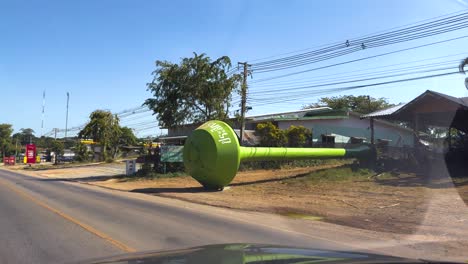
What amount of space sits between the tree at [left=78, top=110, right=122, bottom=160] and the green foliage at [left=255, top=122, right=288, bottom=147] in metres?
31.5

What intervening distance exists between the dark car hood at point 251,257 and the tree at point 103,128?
59137 mm

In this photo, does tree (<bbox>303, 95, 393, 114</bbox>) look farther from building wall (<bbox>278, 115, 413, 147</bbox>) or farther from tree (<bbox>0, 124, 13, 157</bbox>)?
tree (<bbox>0, 124, 13, 157</bbox>)

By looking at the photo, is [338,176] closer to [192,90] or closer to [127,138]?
[192,90]

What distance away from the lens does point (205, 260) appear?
411 centimetres

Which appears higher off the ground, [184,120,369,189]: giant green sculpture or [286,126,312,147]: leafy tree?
[286,126,312,147]: leafy tree

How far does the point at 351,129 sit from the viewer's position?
145 ft

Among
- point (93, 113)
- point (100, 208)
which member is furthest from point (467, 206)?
point (93, 113)

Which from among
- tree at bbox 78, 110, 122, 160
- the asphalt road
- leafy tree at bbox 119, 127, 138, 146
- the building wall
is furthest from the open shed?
leafy tree at bbox 119, 127, 138, 146

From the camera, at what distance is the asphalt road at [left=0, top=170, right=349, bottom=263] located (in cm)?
873

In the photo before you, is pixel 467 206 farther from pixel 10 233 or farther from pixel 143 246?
pixel 10 233

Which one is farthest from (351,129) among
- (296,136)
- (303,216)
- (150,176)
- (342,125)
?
(303,216)

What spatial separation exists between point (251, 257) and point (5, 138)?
139468mm

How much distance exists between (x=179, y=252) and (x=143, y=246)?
4637 mm

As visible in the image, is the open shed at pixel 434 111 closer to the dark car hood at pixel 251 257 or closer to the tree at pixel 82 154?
the dark car hood at pixel 251 257
